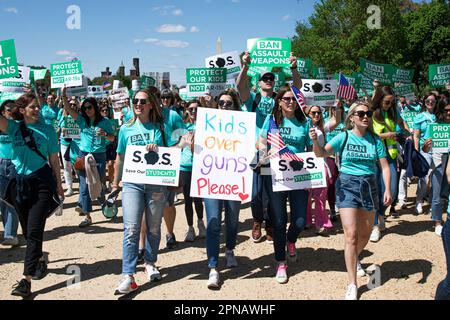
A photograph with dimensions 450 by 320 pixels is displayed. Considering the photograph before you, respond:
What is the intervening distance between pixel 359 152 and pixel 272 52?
123 inches

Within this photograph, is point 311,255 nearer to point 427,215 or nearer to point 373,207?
point 373,207

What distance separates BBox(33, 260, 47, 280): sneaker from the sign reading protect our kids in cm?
232

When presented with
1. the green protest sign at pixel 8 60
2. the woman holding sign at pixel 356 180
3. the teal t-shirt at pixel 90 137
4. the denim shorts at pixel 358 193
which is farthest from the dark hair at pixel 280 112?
the green protest sign at pixel 8 60

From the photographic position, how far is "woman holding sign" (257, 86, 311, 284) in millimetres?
5059

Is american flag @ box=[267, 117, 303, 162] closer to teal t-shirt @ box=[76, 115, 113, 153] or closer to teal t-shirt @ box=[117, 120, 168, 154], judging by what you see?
teal t-shirt @ box=[117, 120, 168, 154]

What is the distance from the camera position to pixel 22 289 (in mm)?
4773

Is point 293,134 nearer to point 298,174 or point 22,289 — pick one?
point 298,174

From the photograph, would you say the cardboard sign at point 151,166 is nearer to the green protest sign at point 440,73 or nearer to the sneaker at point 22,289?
the sneaker at point 22,289

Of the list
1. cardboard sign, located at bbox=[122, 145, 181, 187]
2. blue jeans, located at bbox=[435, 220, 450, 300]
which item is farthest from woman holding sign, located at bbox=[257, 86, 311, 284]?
blue jeans, located at bbox=[435, 220, 450, 300]

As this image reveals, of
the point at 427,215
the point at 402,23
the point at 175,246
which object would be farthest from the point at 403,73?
the point at 402,23

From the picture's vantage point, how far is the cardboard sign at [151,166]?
4.86 meters

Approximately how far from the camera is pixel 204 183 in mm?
4824

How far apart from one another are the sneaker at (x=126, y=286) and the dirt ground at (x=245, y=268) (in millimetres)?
96
